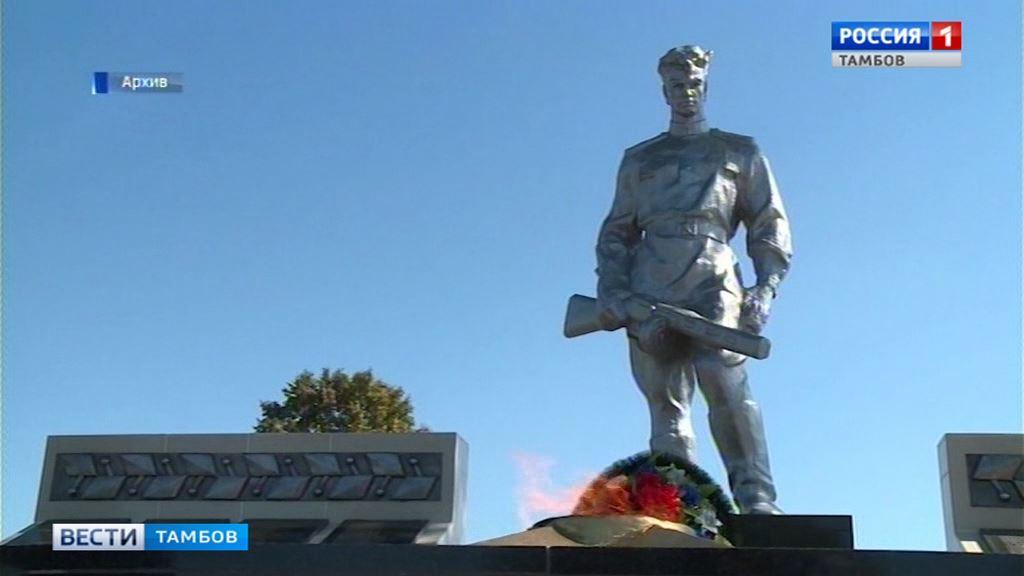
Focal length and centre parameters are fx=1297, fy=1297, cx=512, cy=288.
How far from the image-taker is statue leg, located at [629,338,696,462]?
32.3 ft

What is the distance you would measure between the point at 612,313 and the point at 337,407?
554 inches

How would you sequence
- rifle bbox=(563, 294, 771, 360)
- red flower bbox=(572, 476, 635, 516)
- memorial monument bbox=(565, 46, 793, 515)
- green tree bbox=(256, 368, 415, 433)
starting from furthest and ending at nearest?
green tree bbox=(256, 368, 415, 433), memorial monument bbox=(565, 46, 793, 515), rifle bbox=(563, 294, 771, 360), red flower bbox=(572, 476, 635, 516)

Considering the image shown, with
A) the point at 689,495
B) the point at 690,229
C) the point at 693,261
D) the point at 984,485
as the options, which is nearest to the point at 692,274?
the point at 693,261

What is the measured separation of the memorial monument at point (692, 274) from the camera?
31.4 ft

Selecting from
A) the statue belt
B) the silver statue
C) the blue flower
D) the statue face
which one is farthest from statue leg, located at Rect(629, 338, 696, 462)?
the statue face

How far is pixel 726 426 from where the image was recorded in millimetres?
9578

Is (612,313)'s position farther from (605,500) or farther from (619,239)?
(605,500)

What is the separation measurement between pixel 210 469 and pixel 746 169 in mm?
5163

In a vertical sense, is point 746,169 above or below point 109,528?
above

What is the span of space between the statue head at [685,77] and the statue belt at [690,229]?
43.0 inches

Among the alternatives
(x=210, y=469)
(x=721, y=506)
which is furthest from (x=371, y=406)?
(x=721, y=506)

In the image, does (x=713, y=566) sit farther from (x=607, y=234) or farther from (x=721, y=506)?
(x=607, y=234)

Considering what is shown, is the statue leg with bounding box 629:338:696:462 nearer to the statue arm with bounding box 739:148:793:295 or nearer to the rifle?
the rifle

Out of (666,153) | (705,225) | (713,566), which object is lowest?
(713,566)
